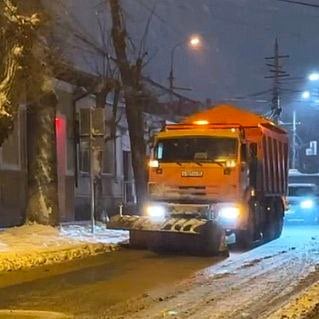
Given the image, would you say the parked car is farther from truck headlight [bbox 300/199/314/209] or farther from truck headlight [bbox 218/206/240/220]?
truck headlight [bbox 218/206/240/220]

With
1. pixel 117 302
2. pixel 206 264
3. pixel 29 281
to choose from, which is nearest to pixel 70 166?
pixel 206 264

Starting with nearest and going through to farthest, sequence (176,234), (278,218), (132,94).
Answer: (176,234) < (278,218) < (132,94)

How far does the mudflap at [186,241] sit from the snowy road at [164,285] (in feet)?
1.89

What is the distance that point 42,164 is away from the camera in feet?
75.2

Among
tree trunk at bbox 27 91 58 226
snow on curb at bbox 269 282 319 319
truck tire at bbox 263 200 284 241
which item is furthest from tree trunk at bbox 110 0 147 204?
snow on curb at bbox 269 282 319 319

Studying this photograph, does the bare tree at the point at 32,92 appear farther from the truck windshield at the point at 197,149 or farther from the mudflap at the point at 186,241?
the truck windshield at the point at 197,149

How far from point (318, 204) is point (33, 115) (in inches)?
563

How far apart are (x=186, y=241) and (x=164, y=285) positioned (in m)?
6.90

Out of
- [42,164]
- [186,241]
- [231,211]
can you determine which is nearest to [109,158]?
[42,164]

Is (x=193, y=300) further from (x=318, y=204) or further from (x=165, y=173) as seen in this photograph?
(x=318, y=204)

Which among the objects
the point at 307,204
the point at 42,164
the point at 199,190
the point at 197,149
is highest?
the point at 197,149

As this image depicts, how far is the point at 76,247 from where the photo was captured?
1948 centimetres

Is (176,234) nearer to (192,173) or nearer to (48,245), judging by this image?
(192,173)

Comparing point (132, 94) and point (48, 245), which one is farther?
point (132, 94)
